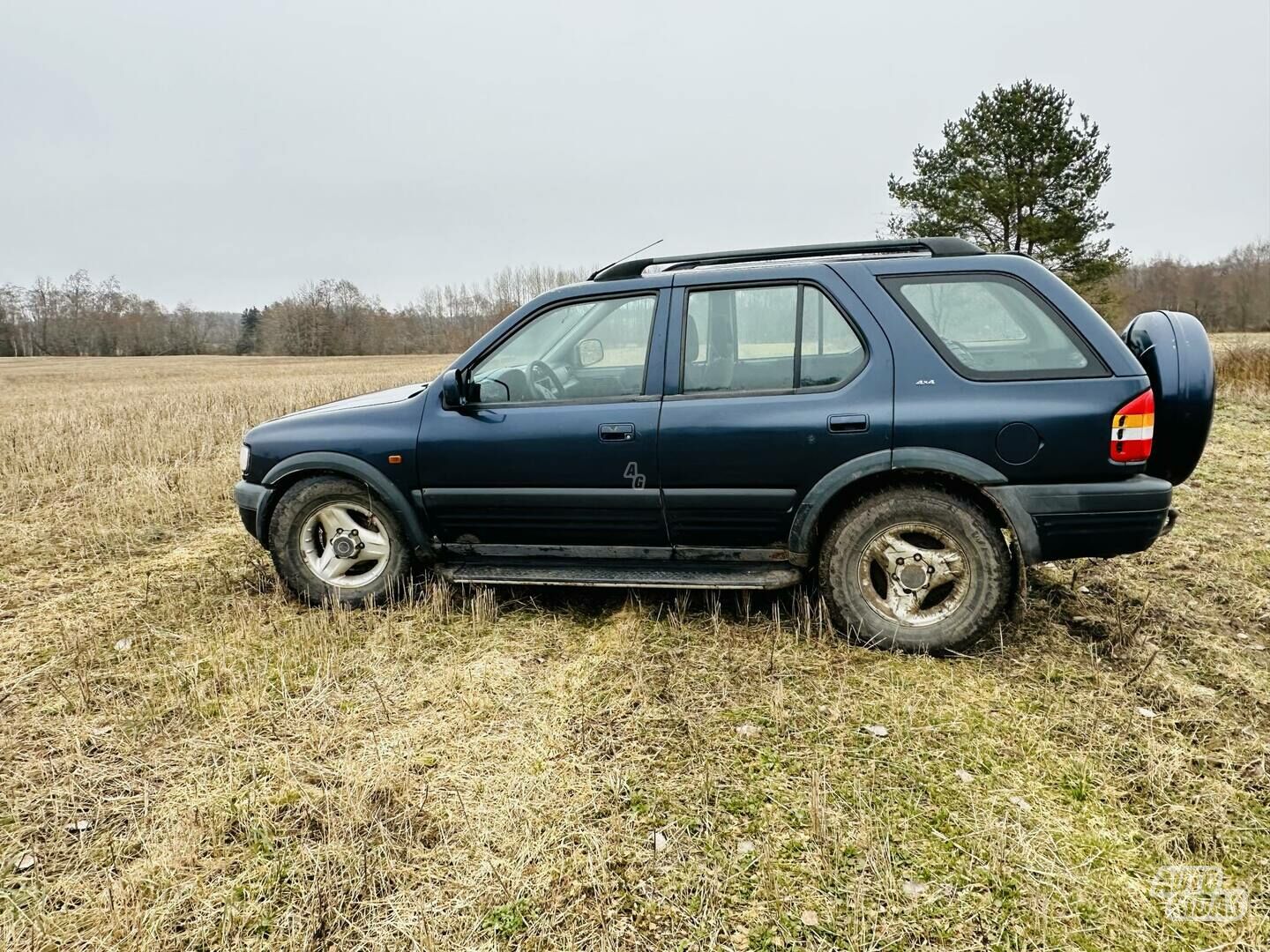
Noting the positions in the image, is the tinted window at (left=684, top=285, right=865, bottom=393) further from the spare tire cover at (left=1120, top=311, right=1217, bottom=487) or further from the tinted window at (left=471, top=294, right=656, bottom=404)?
the spare tire cover at (left=1120, top=311, right=1217, bottom=487)

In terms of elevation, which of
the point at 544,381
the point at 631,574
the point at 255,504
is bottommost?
the point at 631,574

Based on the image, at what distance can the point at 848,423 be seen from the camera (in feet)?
→ 10.2

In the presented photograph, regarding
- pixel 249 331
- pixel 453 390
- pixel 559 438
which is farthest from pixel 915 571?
pixel 249 331

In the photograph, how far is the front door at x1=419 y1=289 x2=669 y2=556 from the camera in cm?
342

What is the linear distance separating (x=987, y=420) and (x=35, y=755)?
4044 millimetres

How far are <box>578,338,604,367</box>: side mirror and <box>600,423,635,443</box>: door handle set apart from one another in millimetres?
447

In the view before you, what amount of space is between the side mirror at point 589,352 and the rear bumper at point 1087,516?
1.95m

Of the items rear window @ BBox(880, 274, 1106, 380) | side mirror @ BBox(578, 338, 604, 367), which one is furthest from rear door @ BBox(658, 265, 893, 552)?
side mirror @ BBox(578, 338, 604, 367)

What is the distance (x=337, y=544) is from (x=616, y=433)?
1768mm

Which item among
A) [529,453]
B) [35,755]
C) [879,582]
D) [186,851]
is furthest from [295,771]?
[879,582]

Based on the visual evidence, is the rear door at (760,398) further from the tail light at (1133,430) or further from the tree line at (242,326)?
the tree line at (242,326)

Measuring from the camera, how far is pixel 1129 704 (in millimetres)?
2801

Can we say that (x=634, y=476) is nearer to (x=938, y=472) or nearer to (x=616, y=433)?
(x=616, y=433)

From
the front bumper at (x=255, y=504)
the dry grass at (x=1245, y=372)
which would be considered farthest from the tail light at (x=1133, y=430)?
the dry grass at (x=1245, y=372)
